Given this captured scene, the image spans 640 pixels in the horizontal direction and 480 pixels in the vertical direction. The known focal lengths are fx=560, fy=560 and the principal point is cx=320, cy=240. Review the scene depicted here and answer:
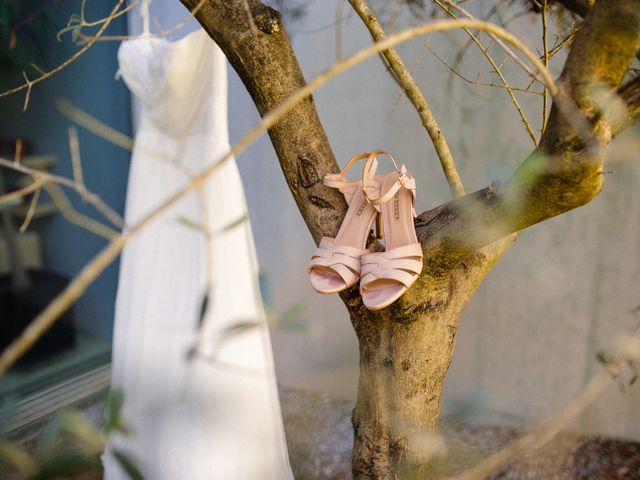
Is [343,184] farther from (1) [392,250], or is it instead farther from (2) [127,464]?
(2) [127,464]

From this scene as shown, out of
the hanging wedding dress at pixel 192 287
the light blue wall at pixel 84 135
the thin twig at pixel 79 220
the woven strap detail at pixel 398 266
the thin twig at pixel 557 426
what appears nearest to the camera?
the thin twig at pixel 79 220

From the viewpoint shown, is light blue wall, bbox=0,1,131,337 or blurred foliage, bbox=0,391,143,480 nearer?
blurred foliage, bbox=0,391,143,480

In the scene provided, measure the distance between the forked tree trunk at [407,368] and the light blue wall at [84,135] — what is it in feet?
5.45

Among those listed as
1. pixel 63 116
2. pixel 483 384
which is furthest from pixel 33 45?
pixel 483 384

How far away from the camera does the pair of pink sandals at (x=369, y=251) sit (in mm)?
915

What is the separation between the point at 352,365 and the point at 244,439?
3.37 ft

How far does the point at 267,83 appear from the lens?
981 mm

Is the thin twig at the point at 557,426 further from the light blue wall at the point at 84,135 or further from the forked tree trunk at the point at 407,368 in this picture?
the light blue wall at the point at 84,135

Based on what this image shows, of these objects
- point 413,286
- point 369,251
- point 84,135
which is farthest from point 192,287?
point 84,135

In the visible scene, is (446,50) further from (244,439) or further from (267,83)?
(244,439)

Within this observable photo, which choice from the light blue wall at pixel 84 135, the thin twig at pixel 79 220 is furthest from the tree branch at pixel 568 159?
the light blue wall at pixel 84 135

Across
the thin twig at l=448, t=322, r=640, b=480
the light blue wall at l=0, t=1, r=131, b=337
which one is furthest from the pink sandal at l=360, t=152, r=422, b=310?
the light blue wall at l=0, t=1, r=131, b=337

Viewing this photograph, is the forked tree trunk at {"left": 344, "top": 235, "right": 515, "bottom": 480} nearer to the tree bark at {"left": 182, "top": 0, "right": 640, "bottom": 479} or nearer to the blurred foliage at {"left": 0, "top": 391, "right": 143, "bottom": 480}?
the tree bark at {"left": 182, "top": 0, "right": 640, "bottom": 479}

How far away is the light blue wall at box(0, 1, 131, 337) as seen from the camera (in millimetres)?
2135
